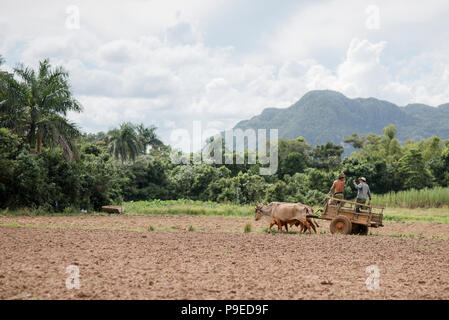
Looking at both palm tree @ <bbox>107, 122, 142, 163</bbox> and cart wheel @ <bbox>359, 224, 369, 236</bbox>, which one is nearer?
cart wheel @ <bbox>359, 224, 369, 236</bbox>

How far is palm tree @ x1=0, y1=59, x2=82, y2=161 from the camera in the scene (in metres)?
26.7

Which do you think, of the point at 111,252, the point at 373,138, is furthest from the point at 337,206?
the point at 373,138

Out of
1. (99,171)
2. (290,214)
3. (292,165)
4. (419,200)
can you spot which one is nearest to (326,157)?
(292,165)

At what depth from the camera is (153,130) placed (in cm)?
6881

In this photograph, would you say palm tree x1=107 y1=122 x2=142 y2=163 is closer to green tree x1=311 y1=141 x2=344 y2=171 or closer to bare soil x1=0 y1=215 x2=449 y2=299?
green tree x1=311 y1=141 x2=344 y2=171

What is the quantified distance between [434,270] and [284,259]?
10.9ft

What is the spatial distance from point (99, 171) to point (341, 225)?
59.2ft

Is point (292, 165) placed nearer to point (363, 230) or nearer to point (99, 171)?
point (99, 171)

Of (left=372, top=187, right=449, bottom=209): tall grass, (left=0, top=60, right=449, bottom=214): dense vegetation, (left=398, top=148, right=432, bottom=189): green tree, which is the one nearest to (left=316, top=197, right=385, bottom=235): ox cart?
(left=0, top=60, right=449, bottom=214): dense vegetation

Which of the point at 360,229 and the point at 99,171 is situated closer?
the point at 360,229

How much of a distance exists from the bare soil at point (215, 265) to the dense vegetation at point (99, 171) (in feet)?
28.8

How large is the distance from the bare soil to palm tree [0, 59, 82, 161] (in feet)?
37.6

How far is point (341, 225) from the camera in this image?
16.2 metres

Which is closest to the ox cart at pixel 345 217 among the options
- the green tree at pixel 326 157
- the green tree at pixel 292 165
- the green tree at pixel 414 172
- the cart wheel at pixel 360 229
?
the cart wheel at pixel 360 229
